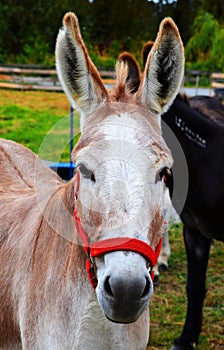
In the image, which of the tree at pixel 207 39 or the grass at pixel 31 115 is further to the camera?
the tree at pixel 207 39

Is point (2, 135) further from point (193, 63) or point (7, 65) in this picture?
point (193, 63)

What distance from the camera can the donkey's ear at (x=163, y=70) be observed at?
2.07m

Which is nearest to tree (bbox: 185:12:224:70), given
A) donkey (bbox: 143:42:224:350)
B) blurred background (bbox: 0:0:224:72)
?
blurred background (bbox: 0:0:224:72)

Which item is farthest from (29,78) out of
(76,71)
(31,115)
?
(76,71)

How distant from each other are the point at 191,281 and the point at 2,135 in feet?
26.1

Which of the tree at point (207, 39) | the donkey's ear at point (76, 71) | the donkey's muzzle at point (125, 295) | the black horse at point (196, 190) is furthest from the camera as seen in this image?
the tree at point (207, 39)

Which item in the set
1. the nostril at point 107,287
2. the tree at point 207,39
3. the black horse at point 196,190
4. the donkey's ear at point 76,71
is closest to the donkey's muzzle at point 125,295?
the nostril at point 107,287

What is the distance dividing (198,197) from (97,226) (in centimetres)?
206

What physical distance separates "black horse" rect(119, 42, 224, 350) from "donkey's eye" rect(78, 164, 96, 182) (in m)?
1.72

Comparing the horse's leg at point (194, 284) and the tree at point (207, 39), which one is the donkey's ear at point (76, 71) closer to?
the horse's leg at point (194, 284)

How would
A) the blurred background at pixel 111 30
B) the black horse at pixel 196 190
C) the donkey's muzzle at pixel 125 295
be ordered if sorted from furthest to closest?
the blurred background at pixel 111 30, the black horse at pixel 196 190, the donkey's muzzle at pixel 125 295

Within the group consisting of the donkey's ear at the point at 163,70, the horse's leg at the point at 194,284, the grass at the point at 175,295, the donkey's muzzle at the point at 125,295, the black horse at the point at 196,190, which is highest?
the donkey's ear at the point at 163,70

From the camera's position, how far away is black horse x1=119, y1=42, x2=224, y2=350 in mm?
3689

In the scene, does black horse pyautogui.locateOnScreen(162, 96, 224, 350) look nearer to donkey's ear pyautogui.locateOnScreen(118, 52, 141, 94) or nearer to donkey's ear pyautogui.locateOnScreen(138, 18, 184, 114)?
donkey's ear pyautogui.locateOnScreen(118, 52, 141, 94)
